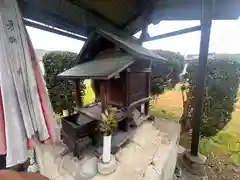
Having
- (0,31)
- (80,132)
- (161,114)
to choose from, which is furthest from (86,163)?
(161,114)

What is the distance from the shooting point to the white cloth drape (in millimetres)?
1332

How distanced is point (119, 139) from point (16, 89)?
5.20 feet

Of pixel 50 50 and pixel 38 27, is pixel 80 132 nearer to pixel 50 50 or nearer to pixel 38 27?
pixel 38 27

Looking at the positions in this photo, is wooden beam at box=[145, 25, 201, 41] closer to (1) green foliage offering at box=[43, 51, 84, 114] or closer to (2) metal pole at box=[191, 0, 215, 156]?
(2) metal pole at box=[191, 0, 215, 156]

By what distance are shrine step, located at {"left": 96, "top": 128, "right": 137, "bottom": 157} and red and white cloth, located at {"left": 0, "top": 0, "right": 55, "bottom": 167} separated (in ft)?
3.22

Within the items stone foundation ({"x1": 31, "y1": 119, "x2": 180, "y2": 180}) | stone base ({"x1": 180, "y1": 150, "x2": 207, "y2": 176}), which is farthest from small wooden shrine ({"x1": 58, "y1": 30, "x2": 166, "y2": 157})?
stone base ({"x1": 180, "y1": 150, "x2": 207, "y2": 176})

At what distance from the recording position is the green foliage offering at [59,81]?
4.17 m

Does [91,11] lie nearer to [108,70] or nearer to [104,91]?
[108,70]

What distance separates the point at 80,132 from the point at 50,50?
305cm

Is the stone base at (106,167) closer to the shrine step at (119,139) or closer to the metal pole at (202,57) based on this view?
the shrine step at (119,139)

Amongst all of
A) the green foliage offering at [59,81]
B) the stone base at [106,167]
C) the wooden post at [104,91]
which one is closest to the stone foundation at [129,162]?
the stone base at [106,167]

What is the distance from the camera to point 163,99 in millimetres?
5688

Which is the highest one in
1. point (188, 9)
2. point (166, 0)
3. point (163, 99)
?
point (166, 0)

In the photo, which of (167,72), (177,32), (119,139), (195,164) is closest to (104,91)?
(119,139)
